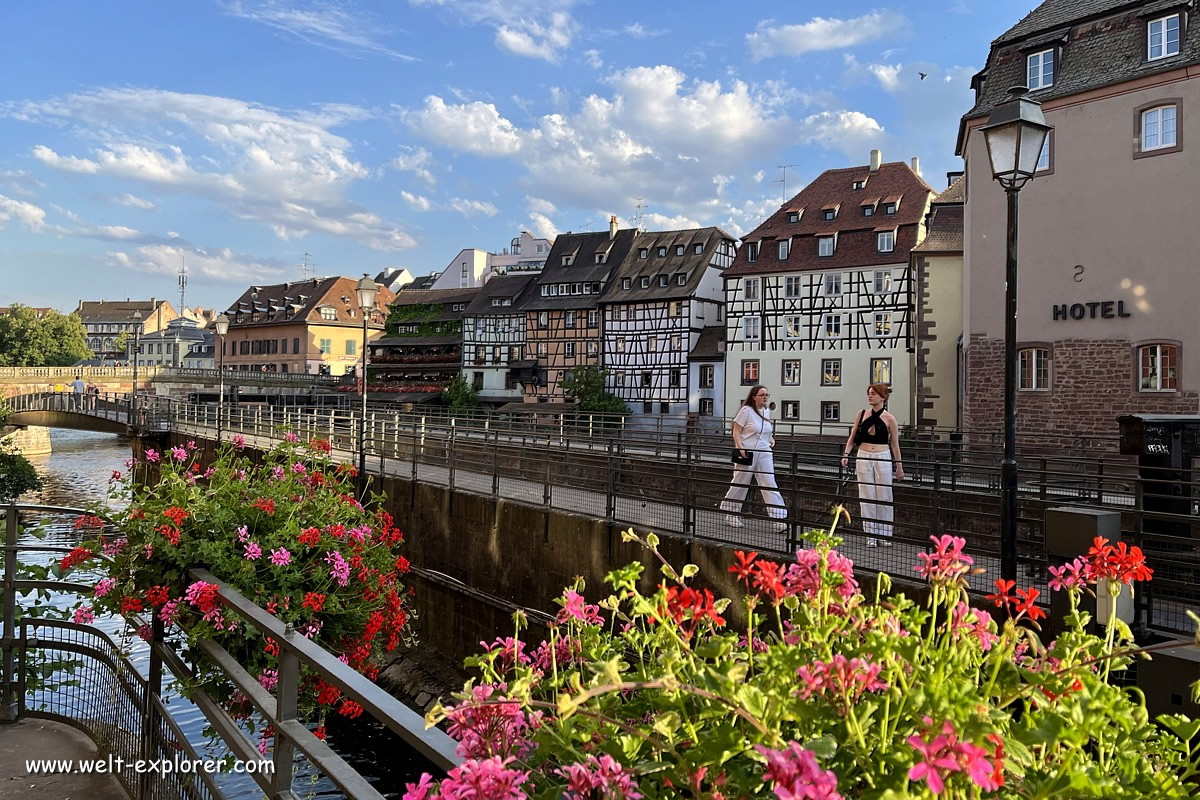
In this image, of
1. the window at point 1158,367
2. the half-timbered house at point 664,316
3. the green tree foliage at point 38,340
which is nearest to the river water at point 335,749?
the window at point 1158,367

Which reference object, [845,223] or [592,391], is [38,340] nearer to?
[592,391]

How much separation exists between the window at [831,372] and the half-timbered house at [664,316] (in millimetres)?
7309

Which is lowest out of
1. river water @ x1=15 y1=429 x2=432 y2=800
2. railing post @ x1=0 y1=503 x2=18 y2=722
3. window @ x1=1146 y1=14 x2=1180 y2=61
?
river water @ x1=15 y1=429 x2=432 y2=800

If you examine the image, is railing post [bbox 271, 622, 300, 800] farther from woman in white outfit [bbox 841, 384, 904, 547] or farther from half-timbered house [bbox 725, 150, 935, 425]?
half-timbered house [bbox 725, 150, 935, 425]

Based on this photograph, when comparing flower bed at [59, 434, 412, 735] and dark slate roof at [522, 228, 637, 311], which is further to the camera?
dark slate roof at [522, 228, 637, 311]

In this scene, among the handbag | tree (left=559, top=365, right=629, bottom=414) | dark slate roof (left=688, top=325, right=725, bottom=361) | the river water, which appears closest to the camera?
the river water

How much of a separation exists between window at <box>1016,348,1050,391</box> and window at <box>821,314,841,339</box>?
18131 mm

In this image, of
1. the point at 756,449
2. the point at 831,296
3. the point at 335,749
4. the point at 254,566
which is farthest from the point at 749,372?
the point at 254,566

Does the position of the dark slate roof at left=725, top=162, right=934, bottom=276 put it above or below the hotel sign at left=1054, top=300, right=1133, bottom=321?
above

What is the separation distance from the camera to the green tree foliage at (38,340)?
9675cm

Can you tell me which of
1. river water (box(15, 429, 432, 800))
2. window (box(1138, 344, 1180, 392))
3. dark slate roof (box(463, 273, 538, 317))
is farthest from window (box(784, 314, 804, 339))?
river water (box(15, 429, 432, 800))

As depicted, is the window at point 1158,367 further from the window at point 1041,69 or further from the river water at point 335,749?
the river water at point 335,749

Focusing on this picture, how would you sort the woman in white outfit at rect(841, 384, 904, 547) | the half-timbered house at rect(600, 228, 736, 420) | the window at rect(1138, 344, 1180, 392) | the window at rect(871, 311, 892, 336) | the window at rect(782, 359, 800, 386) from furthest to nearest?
the half-timbered house at rect(600, 228, 736, 420)
the window at rect(782, 359, 800, 386)
the window at rect(871, 311, 892, 336)
the window at rect(1138, 344, 1180, 392)
the woman in white outfit at rect(841, 384, 904, 547)

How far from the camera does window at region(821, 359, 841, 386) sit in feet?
133
